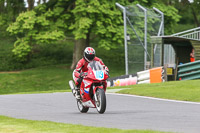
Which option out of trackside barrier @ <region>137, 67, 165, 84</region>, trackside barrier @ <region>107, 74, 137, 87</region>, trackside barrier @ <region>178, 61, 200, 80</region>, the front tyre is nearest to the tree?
trackside barrier @ <region>107, 74, 137, 87</region>

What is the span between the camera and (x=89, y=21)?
3362cm

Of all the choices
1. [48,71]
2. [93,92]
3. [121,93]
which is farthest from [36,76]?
[93,92]

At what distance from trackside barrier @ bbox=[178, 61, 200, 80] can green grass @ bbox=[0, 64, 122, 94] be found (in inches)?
339

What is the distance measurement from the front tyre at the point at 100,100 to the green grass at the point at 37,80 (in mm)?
19323

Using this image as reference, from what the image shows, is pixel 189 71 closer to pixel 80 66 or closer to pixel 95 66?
pixel 80 66

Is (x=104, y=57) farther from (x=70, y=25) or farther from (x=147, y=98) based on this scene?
(x=147, y=98)

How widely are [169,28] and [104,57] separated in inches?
283

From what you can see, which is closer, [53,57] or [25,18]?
[25,18]

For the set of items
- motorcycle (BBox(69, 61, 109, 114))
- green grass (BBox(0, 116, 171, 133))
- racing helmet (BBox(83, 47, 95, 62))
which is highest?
racing helmet (BBox(83, 47, 95, 62))

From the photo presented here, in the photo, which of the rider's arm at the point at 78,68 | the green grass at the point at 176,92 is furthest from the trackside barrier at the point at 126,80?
the rider's arm at the point at 78,68

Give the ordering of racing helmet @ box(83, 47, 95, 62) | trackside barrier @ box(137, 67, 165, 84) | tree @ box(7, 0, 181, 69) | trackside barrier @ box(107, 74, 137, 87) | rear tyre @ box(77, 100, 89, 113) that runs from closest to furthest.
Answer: racing helmet @ box(83, 47, 95, 62) < rear tyre @ box(77, 100, 89, 113) < trackside barrier @ box(137, 67, 165, 84) < trackside barrier @ box(107, 74, 137, 87) < tree @ box(7, 0, 181, 69)

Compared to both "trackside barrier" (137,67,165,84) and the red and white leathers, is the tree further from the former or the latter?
the red and white leathers

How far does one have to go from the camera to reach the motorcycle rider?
11.8 metres

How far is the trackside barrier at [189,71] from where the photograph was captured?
77.4ft
